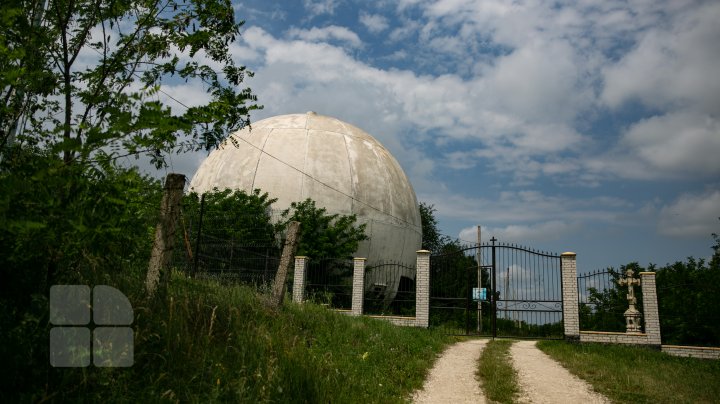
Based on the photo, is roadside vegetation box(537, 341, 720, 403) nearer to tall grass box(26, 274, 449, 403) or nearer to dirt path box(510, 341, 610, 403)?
dirt path box(510, 341, 610, 403)

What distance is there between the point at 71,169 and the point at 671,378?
9.83 metres

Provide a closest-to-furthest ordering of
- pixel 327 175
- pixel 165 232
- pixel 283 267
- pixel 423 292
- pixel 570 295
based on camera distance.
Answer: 1. pixel 165 232
2. pixel 283 267
3. pixel 570 295
4. pixel 423 292
5. pixel 327 175

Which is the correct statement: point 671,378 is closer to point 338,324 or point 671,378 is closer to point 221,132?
point 338,324

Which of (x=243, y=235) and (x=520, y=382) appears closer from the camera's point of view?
(x=520, y=382)

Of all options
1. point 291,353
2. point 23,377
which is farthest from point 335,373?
point 23,377

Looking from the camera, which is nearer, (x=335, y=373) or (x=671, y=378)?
(x=335, y=373)

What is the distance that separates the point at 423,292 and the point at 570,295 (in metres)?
4.10

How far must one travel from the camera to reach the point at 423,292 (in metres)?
14.6

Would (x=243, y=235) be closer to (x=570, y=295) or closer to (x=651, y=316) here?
(x=570, y=295)

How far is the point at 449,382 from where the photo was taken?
309 inches

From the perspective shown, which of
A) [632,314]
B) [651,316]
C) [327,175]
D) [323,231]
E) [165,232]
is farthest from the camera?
[327,175]

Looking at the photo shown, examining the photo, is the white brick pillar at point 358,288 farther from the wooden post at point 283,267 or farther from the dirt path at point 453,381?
the wooden post at point 283,267

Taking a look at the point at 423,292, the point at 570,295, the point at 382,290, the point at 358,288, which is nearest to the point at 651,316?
the point at 570,295

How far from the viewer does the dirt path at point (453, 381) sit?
6.89m
